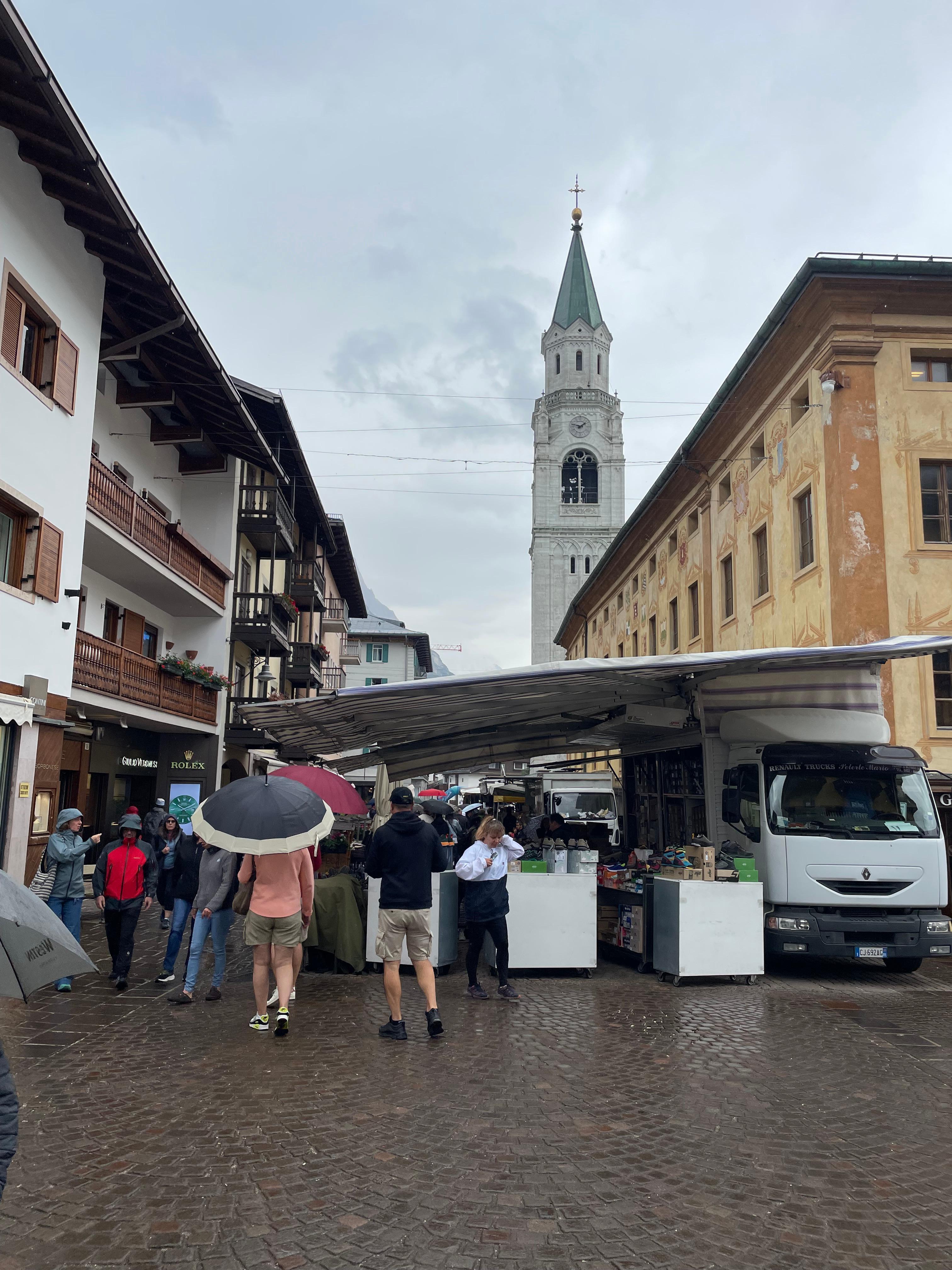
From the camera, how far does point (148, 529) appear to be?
1989 cm

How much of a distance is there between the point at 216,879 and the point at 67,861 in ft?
5.69

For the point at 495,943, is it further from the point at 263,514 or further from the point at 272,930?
the point at 263,514

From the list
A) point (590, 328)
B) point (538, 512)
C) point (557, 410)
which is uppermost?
point (590, 328)

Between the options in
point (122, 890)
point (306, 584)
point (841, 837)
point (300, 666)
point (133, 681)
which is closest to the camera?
point (122, 890)

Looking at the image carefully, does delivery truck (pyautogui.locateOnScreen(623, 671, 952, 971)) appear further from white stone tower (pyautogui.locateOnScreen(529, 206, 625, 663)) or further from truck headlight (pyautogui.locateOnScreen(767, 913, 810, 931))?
white stone tower (pyautogui.locateOnScreen(529, 206, 625, 663))

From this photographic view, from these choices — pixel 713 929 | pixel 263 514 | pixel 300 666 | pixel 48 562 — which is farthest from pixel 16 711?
pixel 300 666

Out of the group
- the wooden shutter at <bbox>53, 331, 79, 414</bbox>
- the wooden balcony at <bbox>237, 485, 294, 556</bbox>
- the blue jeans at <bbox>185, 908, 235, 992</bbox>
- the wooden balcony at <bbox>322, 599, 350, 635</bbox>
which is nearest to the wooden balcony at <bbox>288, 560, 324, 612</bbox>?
the wooden balcony at <bbox>237, 485, 294, 556</bbox>

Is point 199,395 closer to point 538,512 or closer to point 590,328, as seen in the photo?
point 538,512

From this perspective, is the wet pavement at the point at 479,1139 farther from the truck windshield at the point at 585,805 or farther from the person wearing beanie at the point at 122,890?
the truck windshield at the point at 585,805

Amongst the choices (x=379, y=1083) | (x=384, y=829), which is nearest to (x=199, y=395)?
(x=384, y=829)

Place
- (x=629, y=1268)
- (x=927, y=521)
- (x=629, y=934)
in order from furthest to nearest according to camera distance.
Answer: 1. (x=927, y=521)
2. (x=629, y=934)
3. (x=629, y=1268)

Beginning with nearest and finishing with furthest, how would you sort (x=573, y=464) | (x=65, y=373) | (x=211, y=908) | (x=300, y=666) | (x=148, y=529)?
(x=211, y=908)
(x=65, y=373)
(x=148, y=529)
(x=300, y=666)
(x=573, y=464)

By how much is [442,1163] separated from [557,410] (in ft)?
308

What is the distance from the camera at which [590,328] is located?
9706 centimetres
